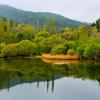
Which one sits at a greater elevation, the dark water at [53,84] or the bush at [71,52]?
the bush at [71,52]

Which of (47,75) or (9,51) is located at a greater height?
(9,51)

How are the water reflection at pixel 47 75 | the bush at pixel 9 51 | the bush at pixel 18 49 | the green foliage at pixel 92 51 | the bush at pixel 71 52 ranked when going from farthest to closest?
the bush at pixel 18 49
the bush at pixel 9 51
the bush at pixel 71 52
the green foliage at pixel 92 51
the water reflection at pixel 47 75

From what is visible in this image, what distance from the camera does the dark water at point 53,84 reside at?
23.1 m

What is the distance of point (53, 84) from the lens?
28359 millimetres

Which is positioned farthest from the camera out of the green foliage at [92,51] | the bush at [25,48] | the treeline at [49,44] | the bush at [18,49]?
the bush at [25,48]

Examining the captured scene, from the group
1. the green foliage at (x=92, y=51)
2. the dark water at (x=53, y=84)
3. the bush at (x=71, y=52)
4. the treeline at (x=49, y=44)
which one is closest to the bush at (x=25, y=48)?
the treeline at (x=49, y=44)

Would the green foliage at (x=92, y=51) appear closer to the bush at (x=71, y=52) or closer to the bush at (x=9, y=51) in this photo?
the bush at (x=71, y=52)

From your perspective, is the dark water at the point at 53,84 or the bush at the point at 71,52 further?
the bush at the point at 71,52

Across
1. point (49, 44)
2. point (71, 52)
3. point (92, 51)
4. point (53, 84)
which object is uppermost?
point (49, 44)

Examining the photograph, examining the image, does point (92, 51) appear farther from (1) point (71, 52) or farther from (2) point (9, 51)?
(2) point (9, 51)

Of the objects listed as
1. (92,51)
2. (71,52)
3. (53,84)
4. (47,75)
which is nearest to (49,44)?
(71,52)

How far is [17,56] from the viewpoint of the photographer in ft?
197

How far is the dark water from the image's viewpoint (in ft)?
75.7

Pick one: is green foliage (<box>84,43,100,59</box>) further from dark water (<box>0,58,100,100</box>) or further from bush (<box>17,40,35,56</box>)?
bush (<box>17,40,35,56</box>)
